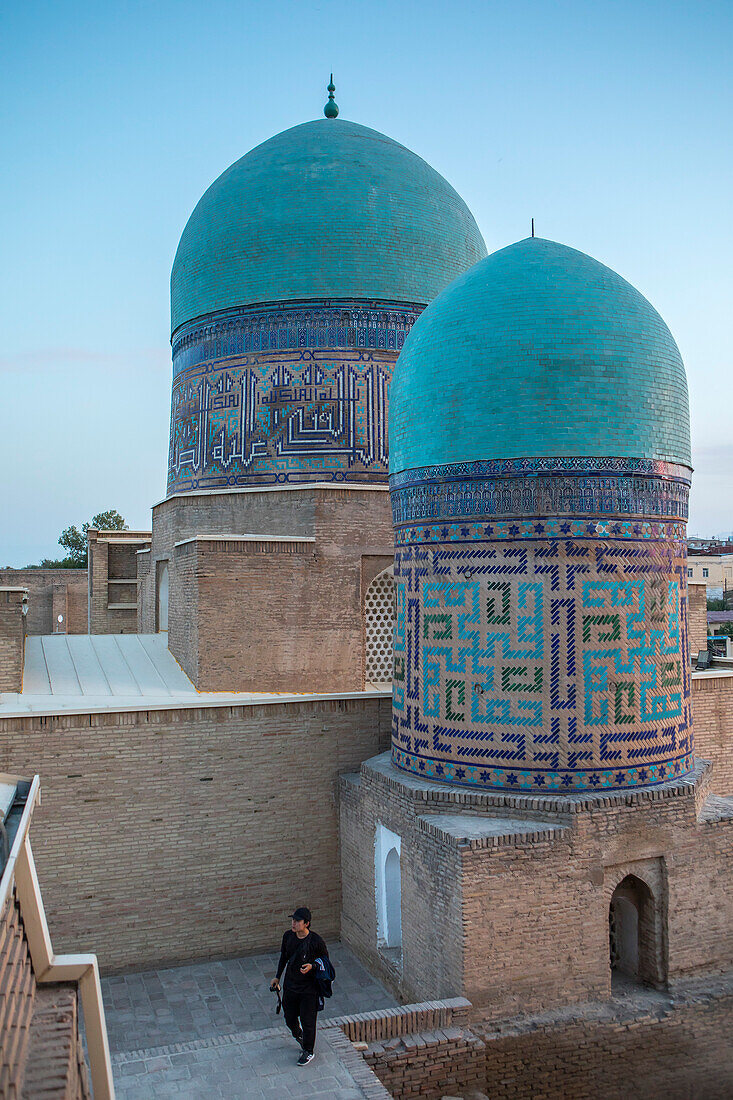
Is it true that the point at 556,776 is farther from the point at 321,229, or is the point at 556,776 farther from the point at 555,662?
the point at 321,229

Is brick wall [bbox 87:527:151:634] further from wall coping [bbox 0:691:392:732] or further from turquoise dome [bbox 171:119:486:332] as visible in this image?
wall coping [bbox 0:691:392:732]

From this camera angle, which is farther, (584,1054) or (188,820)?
(188,820)

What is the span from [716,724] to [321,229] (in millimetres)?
6737

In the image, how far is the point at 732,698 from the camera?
368 inches

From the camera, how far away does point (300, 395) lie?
390 inches

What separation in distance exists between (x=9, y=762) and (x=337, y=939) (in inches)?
129

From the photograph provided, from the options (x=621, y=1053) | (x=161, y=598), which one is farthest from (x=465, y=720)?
(x=161, y=598)

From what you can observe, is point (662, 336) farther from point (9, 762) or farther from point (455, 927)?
point (9, 762)

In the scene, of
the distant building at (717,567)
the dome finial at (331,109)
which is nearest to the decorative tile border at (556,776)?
the dome finial at (331,109)

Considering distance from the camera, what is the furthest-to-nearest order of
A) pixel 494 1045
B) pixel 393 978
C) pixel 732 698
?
pixel 732 698, pixel 393 978, pixel 494 1045

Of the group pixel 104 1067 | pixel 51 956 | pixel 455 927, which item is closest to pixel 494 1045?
pixel 455 927

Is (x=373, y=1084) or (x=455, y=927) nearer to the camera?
(x=373, y=1084)

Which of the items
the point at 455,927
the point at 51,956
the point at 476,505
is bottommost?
the point at 455,927

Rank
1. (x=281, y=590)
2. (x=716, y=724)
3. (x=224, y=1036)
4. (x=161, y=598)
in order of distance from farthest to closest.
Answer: (x=161, y=598), (x=716, y=724), (x=281, y=590), (x=224, y=1036)
